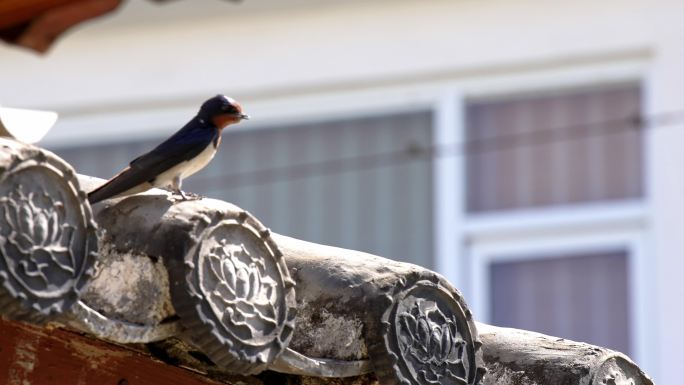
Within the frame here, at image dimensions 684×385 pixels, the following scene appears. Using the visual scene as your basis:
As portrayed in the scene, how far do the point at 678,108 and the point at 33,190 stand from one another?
7.34 m

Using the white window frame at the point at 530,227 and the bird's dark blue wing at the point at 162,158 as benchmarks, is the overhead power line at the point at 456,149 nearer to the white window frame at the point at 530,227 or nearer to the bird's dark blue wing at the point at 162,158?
the white window frame at the point at 530,227

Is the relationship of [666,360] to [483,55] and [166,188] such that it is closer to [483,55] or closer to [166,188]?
[483,55]

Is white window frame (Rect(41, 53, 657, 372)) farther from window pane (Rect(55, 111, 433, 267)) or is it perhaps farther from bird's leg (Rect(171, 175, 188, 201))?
bird's leg (Rect(171, 175, 188, 201))

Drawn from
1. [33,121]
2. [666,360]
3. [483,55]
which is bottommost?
[666,360]

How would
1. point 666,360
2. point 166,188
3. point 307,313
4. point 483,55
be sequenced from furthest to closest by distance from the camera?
point 483,55, point 666,360, point 166,188, point 307,313

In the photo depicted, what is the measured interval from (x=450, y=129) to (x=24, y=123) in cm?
690

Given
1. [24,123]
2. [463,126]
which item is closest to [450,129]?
[463,126]

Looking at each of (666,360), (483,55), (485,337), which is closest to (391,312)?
(485,337)

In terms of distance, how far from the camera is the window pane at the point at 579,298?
9.96 meters

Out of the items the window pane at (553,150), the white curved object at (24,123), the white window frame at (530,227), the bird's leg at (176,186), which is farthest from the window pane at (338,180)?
the white curved object at (24,123)

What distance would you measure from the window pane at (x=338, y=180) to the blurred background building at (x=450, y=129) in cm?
1

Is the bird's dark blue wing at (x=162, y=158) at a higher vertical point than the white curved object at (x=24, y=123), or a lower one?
lower

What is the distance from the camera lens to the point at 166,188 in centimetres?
374

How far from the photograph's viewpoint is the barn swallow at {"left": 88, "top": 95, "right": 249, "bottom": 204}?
11.0 ft
